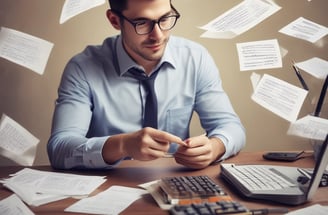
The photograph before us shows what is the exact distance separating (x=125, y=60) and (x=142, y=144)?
19.0 inches

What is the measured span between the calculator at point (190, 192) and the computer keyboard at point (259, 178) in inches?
2.9

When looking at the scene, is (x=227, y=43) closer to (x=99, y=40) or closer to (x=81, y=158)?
(x=99, y=40)

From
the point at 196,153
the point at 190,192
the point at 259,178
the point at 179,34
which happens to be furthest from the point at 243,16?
the point at 190,192

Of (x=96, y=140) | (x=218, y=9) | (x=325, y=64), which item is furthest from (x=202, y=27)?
(x=96, y=140)

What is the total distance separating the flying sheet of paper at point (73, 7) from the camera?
5.44 ft

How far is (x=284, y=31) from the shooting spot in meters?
1.80

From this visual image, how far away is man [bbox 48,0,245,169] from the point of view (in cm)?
121

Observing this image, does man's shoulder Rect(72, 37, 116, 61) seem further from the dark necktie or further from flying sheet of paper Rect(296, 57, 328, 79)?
flying sheet of paper Rect(296, 57, 328, 79)

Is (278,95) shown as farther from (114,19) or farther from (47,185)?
(47,185)

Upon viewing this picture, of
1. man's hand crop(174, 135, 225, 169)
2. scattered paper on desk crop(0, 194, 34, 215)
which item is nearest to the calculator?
man's hand crop(174, 135, 225, 169)

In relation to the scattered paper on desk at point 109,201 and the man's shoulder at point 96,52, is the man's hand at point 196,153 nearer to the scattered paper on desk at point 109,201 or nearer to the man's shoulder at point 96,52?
the scattered paper on desk at point 109,201

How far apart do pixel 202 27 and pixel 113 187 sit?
1.03m

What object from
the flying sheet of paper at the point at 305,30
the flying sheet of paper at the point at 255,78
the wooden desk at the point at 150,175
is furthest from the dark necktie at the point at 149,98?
the flying sheet of paper at the point at 305,30

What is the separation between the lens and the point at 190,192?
82 centimetres
